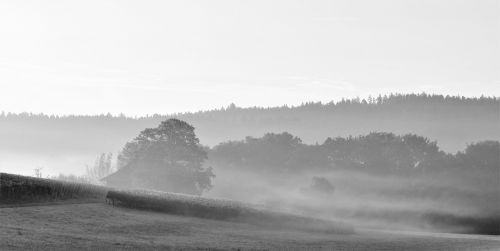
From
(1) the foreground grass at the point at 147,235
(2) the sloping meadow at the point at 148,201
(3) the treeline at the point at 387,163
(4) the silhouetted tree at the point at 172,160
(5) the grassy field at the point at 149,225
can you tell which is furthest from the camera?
(3) the treeline at the point at 387,163

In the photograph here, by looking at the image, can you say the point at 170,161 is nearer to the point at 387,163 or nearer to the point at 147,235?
the point at 387,163

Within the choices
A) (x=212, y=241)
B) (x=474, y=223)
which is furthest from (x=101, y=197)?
(x=474, y=223)

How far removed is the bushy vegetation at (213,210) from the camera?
223ft

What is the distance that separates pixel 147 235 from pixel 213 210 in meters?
20.2

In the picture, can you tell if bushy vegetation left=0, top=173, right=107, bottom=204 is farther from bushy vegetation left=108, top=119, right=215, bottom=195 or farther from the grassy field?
bushy vegetation left=108, top=119, right=215, bottom=195

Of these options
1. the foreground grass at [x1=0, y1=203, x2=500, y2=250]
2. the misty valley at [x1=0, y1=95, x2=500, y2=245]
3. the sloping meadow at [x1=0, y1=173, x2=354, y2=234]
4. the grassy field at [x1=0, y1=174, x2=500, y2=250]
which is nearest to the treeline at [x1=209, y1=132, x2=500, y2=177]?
the misty valley at [x1=0, y1=95, x2=500, y2=245]

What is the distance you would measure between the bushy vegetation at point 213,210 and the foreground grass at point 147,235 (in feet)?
8.59

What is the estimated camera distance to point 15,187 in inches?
Answer: 2297

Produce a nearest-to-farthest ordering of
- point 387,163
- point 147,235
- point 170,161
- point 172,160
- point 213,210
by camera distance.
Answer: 1. point 147,235
2. point 213,210
3. point 172,160
4. point 170,161
5. point 387,163

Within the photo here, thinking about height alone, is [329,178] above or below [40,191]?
above

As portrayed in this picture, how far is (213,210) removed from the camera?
71750 millimetres

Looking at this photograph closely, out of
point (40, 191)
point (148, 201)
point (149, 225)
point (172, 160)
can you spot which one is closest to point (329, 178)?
point (172, 160)

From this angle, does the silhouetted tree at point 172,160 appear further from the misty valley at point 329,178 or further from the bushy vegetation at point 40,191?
the bushy vegetation at point 40,191

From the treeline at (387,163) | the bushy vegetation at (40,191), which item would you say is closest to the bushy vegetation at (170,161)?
the treeline at (387,163)
